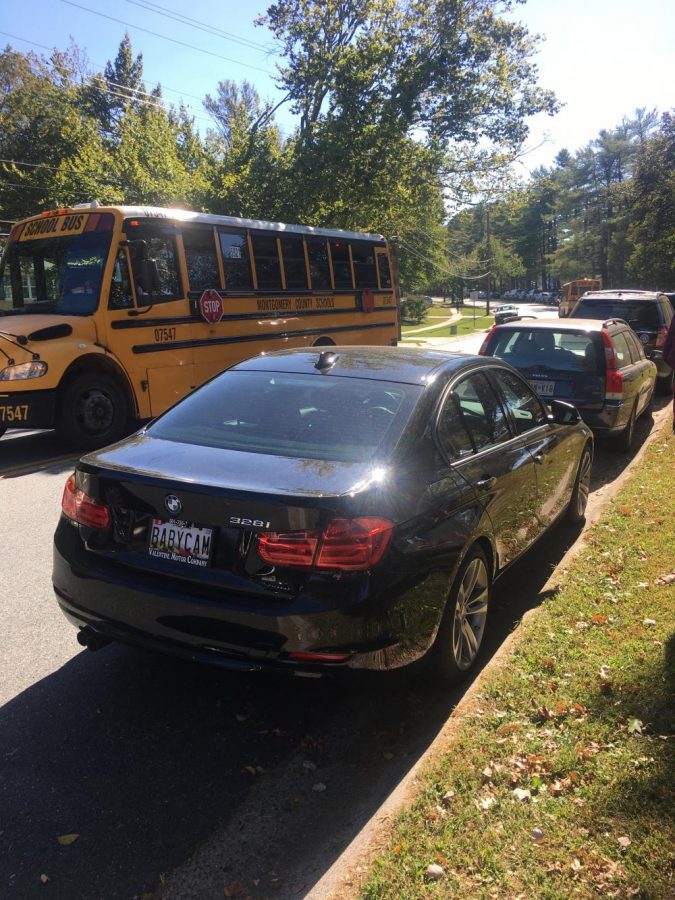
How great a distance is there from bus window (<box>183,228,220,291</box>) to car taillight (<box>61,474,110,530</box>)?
306 inches

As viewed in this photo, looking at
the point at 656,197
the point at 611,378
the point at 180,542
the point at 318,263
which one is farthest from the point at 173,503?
the point at 656,197

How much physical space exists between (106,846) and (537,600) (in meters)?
3.00

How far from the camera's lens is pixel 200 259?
1087 cm

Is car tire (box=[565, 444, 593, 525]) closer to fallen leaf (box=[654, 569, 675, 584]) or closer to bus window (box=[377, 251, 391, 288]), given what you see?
fallen leaf (box=[654, 569, 675, 584])

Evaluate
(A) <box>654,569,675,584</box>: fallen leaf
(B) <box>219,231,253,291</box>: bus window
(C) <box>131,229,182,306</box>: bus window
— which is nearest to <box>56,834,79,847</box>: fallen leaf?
(A) <box>654,569,675,584</box>: fallen leaf

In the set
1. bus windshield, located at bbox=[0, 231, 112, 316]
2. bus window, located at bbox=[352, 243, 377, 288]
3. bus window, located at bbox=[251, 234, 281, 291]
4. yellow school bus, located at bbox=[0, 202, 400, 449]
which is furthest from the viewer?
bus window, located at bbox=[352, 243, 377, 288]

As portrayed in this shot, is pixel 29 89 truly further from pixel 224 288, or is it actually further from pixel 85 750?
pixel 85 750

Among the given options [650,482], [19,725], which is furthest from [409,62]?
[19,725]

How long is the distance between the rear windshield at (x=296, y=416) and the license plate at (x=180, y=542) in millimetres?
552

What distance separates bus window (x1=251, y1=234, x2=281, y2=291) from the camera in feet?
39.6

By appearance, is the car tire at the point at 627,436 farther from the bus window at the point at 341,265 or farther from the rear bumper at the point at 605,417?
the bus window at the point at 341,265

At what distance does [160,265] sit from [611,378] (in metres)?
6.34

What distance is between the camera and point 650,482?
696 centimetres

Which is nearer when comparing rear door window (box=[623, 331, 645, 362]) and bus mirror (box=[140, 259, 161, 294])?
rear door window (box=[623, 331, 645, 362])
